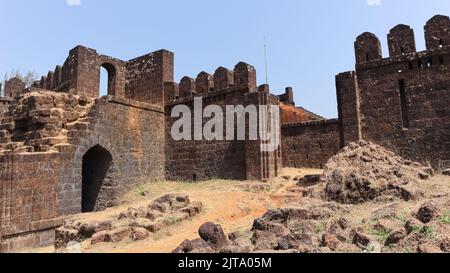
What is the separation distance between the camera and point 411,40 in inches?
388

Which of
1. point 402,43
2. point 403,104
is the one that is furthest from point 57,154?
point 402,43

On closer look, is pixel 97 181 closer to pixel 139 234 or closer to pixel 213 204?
pixel 213 204

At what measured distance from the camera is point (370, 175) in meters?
7.96

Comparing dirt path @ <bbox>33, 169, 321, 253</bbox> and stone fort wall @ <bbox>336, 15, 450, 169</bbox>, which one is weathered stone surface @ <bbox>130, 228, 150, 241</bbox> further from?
stone fort wall @ <bbox>336, 15, 450, 169</bbox>

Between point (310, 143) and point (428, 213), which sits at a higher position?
point (310, 143)

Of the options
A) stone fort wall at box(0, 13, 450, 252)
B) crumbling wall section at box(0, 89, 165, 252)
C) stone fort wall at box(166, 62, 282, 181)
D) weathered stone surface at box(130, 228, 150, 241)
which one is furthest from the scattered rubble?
crumbling wall section at box(0, 89, 165, 252)

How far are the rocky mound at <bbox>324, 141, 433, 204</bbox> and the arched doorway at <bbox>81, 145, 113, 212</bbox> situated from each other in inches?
314

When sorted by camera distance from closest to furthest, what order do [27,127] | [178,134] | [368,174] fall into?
[368,174], [27,127], [178,134]

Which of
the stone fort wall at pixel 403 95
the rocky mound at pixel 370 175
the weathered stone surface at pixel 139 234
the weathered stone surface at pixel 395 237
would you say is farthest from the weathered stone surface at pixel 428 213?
the weathered stone surface at pixel 139 234

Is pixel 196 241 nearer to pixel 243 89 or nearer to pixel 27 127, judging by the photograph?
pixel 27 127

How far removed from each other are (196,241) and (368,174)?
185 inches

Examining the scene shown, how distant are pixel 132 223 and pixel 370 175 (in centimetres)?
577

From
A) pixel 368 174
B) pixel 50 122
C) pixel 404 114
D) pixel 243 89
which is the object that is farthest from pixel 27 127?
pixel 404 114

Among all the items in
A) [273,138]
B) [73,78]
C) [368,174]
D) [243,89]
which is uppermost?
[73,78]
